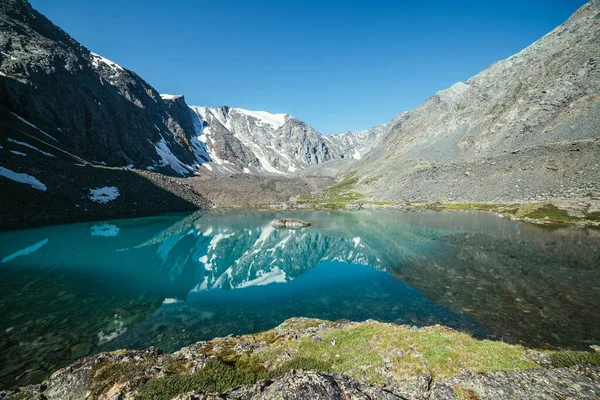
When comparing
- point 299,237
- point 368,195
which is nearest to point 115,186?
point 299,237

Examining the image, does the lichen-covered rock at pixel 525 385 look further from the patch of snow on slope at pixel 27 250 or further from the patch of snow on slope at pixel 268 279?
the patch of snow on slope at pixel 27 250

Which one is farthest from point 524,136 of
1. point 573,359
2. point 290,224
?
point 573,359

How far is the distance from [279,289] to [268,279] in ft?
13.5

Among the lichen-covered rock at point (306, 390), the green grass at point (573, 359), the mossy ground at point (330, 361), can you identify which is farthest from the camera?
the mossy ground at point (330, 361)

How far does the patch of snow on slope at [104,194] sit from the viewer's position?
9110cm

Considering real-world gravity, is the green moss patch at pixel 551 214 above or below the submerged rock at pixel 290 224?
above

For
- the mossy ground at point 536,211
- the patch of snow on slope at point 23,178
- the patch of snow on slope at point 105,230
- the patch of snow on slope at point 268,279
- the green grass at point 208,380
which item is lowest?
the patch of snow on slope at point 268,279

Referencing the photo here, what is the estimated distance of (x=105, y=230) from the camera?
68750mm

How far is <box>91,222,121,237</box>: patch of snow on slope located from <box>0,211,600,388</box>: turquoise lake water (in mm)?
7953

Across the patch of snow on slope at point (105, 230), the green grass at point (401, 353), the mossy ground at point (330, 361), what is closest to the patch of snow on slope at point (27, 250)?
the patch of snow on slope at point (105, 230)

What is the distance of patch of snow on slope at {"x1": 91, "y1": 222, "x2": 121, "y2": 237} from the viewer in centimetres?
6341

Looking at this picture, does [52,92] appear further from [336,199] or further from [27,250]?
[336,199]

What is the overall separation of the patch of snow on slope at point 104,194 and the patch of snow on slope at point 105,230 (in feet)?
54.4

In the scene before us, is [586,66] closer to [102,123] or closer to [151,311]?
[151,311]
